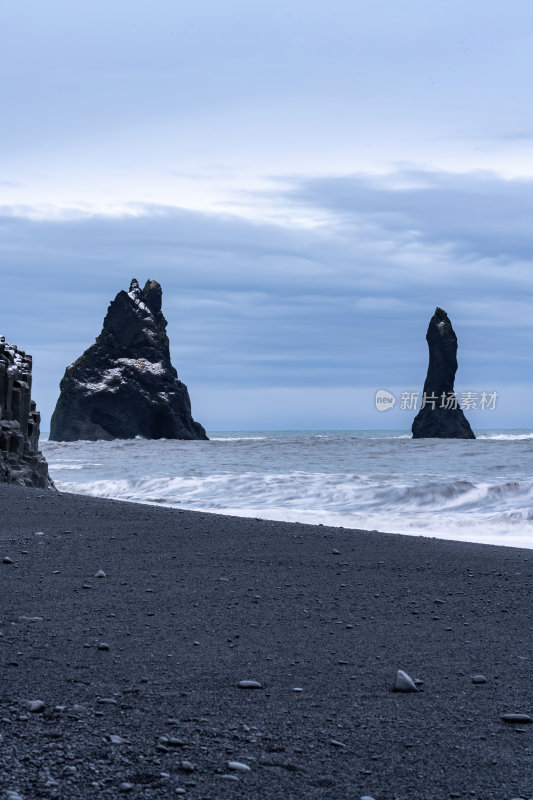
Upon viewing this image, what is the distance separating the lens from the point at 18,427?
1364 cm

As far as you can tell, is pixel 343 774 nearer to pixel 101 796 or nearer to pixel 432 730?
pixel 432 730

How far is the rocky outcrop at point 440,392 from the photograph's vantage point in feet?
319

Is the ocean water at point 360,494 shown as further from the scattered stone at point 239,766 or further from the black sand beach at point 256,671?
the scattered stone at point 239,766

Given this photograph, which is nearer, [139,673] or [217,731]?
[217,731]

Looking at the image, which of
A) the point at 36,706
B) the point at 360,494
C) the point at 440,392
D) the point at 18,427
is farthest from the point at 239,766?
the point at 440,392

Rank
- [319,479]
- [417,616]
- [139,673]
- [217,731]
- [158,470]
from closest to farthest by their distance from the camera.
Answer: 1. [217,731]
2. [139,673]
3. [417,616]
4. [319,479]
5. [158,470]

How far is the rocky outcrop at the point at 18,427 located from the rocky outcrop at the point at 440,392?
→ 8456 centimetres

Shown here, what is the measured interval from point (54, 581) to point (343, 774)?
10.1 ft

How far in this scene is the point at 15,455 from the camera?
43.6 ft

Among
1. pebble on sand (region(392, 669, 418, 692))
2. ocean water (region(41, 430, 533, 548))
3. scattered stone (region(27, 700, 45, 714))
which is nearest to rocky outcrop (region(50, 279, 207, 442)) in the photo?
ocean water (region(41, 430, 533, 548))

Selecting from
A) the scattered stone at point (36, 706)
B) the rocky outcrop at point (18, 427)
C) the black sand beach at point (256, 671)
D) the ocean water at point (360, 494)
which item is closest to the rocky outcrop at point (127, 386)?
the ocean water at point (360, 494)

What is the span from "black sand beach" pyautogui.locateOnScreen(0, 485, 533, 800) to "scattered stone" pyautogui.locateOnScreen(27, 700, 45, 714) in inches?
1.1

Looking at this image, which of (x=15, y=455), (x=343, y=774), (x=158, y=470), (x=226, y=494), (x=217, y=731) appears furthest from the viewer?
(x=158, y=470)

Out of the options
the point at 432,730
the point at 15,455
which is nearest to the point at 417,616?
the point at 432,730
